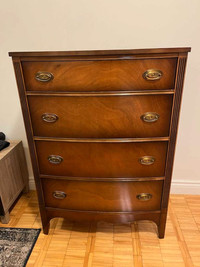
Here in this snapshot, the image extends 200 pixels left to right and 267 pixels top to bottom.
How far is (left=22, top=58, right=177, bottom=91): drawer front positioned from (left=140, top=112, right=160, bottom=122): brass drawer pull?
0.45 ft

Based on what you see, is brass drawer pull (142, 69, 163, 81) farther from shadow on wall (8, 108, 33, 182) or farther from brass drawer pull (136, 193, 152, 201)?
shadow on wall (8, 108, 33, 182)

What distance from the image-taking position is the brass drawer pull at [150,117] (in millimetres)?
1066

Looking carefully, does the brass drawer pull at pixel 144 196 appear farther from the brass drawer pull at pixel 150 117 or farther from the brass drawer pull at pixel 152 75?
the brass drawer pull at pixel 152 75

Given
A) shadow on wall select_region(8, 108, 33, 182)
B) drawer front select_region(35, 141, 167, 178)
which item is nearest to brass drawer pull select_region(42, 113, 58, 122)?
drawer front select_region(35, 141, 167, 178)

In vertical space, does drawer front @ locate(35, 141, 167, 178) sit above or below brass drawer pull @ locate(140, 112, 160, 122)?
below

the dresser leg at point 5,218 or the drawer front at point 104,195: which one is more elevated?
the drawer front at point 104,195

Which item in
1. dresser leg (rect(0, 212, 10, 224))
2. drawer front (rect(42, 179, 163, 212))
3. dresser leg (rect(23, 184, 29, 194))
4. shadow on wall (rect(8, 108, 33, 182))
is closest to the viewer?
drawer front (rect(42, 179, 163, 212))

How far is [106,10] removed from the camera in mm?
1393

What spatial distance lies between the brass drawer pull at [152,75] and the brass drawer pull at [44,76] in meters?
0.46

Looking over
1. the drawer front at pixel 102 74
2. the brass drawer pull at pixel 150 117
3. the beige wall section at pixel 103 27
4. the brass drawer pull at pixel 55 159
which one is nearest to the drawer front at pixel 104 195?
the brass drawer pull at pixel 55 159

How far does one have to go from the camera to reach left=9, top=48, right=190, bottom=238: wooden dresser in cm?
99

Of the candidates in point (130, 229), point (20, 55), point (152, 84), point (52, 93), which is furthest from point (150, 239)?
point (20, 55)

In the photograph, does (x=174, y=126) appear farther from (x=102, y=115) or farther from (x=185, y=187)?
(x=185, y=187)

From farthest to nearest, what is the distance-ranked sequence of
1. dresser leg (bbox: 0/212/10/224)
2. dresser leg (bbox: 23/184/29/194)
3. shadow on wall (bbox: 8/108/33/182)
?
1. dresser leg (bbox: 23/184/29/194)
2. shadow on wall (bbox: 8/108/33/182)
3. dresser leg (bbox: 0/212/10/224)
